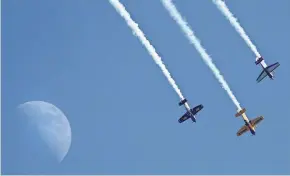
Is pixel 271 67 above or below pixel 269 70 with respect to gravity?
above

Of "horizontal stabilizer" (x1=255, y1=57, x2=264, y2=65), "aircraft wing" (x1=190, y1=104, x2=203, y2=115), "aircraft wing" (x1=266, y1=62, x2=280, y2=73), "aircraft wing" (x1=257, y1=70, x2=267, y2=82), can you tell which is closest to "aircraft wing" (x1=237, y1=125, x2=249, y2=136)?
"aircraft wing" (x1=257, y1=70, x2=267, y2=82)

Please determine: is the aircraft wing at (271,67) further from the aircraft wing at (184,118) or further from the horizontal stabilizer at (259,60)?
the aircraft wing at (184,118)

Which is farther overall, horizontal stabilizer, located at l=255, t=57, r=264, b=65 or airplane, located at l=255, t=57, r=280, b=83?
airplane, located at l=255, t=57, r=280, b=83

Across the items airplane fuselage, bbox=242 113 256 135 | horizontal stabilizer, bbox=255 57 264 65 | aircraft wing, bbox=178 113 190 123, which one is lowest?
airplane fuselage, bbox=242 113 256 135

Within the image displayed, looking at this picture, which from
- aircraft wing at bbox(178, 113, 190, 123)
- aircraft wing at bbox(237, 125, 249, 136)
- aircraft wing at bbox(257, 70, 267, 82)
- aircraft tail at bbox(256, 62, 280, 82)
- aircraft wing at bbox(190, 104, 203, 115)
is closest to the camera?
aircraft wing at bbox(190, 104, 203, 115)

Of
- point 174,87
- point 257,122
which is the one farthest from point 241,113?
point 174,87

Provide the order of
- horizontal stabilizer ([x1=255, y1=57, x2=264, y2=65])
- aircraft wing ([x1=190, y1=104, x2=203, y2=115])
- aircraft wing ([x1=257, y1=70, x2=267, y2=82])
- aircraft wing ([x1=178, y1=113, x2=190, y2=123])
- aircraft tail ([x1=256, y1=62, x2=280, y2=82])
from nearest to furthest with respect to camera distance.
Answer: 1. horizontal stabilizer ([x1=255, y1=57, x2=264, y2=65])
2. aircraft wing ([x1=190, y1=104, x2=203, y2=115])
3. aircraft wing ([x1=178, y1=113, x2=190, y2=123])
4. aircraft tail ([x1=256, y1=62, x2=280, y2=82])
5. aircraft wing ([x1=257, y1=70, x2=267, y2=82])

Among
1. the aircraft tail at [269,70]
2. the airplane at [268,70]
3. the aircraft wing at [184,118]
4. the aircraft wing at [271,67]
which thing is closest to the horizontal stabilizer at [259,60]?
the airplane at [268,70]

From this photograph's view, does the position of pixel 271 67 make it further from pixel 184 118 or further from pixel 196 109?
pixel 184 118

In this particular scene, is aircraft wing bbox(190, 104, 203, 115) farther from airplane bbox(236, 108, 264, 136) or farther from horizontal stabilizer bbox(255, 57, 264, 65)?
horizontal stabilizer bbox(255, 57, 264, 65)

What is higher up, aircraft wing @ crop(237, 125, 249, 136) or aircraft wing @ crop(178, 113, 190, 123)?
aircraft wing @ crop(178, 113, 190, 123)

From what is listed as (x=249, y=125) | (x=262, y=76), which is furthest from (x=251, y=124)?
(x=262, y=76)

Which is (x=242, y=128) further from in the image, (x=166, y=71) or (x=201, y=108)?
(x=166, y=71)

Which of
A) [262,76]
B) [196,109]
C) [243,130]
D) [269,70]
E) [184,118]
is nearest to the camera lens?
[196,109]
